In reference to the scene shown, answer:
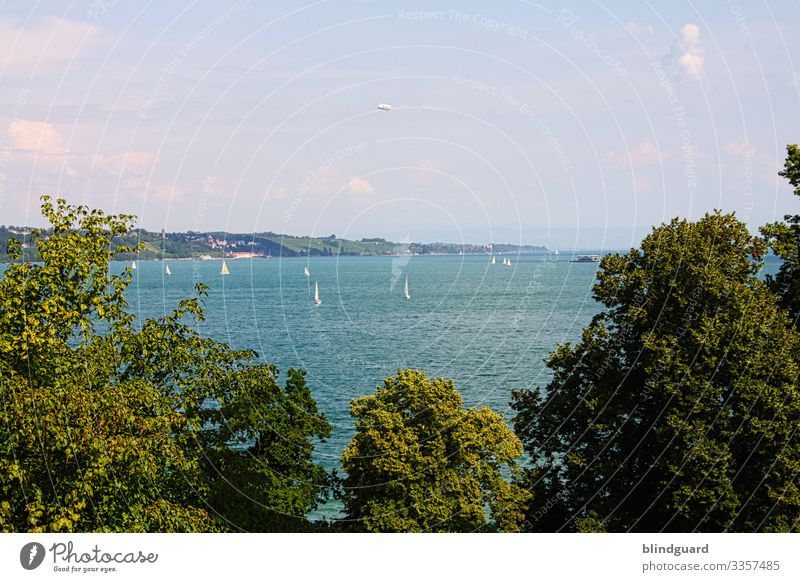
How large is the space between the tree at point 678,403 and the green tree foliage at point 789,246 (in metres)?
1.25

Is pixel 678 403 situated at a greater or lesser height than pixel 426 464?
greater

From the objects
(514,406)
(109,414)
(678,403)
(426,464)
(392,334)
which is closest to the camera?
(109,414)

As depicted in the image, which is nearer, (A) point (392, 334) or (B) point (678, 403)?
(B) point (678, 403)

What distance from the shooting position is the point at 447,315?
5910 inches

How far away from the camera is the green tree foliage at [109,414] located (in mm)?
21156

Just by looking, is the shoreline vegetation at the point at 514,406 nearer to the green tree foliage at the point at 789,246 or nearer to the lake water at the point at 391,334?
the green tree foliage at the point at 789,246

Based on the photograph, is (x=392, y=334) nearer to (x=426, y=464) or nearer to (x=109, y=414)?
(x=426, y=464)

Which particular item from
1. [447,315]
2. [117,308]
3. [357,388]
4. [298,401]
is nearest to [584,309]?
[447,315]

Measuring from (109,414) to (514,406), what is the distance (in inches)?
759

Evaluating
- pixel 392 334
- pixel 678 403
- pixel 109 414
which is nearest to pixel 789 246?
pixel 678 403

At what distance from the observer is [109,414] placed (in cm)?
2216

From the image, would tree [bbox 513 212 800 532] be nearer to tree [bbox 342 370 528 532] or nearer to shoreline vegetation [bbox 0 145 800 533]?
shoreline vegetation [bbox 0 145 800 533]

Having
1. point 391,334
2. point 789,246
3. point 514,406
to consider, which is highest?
point 789,246

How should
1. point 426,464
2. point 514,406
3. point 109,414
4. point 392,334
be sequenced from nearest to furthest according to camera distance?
point 109,414 < point 426,464 < point 514,406 < point 392,334
